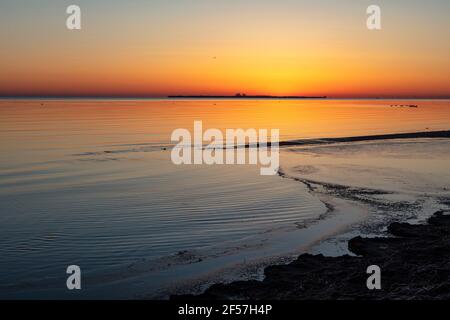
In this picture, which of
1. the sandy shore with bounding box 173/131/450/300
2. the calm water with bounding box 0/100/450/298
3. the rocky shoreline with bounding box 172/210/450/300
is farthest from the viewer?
the calm water with bounding box 0/100/450/298

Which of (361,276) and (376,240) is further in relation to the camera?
(376,240)

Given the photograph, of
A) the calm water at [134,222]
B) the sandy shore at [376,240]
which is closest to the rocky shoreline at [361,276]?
the sandy shore at [376,240]

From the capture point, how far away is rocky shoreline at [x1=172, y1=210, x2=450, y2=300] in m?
8.56

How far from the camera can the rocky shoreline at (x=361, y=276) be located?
856cm

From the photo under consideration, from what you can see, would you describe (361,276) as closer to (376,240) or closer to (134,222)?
(376,240)

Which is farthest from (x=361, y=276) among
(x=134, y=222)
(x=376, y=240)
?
(x=134, y=222)

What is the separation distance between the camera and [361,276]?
9.44 metres

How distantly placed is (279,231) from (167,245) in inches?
133

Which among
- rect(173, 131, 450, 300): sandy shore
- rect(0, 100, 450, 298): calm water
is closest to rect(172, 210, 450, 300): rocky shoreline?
rect(173, 131, 450, 300): sandy shore

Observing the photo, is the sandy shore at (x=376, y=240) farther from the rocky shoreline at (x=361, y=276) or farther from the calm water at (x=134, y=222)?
the calm water at (x=134, y=222)

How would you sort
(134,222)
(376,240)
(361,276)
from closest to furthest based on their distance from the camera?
1. (361,276)
2. (376,240)
3. (134,222)

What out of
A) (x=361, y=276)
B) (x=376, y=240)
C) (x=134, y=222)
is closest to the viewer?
(x=361, y=276)

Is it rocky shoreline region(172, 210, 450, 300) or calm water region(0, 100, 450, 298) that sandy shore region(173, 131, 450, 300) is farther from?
calm water region(0, 100, 450, 298)
